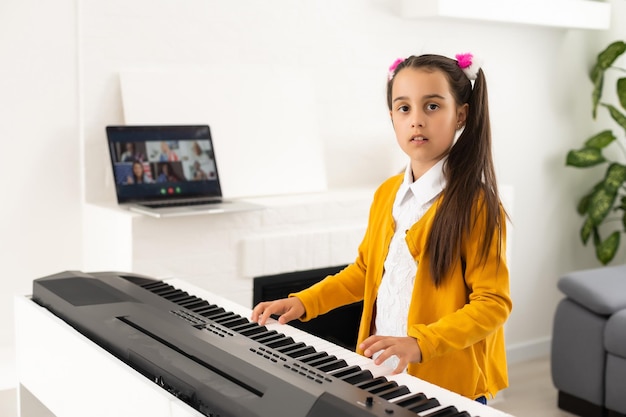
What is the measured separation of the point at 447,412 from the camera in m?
1.20

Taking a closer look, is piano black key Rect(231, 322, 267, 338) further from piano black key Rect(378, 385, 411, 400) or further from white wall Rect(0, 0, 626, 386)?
white wall Rect(0, 0, 626, 386)

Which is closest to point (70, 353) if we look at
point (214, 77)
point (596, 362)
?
point (214, 77)

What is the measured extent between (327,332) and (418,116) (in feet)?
5.46

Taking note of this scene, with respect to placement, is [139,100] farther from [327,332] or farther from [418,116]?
[418,116]

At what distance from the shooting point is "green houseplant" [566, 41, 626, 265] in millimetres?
4078

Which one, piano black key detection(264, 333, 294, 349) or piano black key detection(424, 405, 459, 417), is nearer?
piano black key detection(424, 405, 459, 417)

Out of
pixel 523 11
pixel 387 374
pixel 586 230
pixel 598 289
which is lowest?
pixel 598 289

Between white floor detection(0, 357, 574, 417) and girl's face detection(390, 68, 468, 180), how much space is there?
2.11 m

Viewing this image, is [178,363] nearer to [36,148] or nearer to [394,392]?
[394,392]

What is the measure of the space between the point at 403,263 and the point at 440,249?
5.6 inches

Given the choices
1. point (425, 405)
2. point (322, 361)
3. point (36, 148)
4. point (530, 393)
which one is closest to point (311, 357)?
point (322, 361)

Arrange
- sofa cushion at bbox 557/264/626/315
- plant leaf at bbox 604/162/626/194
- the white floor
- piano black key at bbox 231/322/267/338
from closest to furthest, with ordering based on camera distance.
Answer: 1. piano black key at bbox 231/322/267/338
2. sofa cushion at bbox 557/264/626/315
3. the white floor
4. plant leaf at bbox 604/162/626/194

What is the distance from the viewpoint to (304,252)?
9.93 feet

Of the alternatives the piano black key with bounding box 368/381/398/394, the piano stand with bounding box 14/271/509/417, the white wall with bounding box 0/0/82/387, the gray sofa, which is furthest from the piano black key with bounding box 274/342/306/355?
the gray sofa
